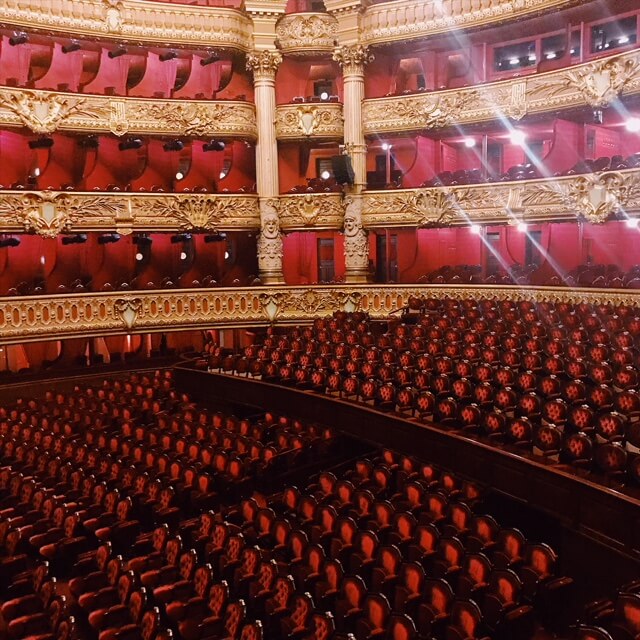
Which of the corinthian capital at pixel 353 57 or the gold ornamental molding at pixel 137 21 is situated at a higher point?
the gold ornamental molding at pixel 137 21

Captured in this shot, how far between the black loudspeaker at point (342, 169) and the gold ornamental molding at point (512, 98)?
1.53 ft

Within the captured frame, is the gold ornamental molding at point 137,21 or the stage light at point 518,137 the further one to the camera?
the stage light at point 518,137

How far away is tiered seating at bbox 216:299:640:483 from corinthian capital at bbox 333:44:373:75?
2581mm

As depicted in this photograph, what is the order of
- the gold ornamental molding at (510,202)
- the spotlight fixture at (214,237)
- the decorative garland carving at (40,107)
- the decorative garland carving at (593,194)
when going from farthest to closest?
the spotlight fixture at (214,237), the decorative garland carving at (40,107), the gold ornamental molding at (510,202), the decorative garland carving at (593,194)

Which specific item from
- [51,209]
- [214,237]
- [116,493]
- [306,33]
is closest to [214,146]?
[214,237]

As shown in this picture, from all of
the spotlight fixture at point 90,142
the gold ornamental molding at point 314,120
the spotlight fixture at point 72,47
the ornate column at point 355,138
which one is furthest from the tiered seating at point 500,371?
the spotlight fixture at point 72,47

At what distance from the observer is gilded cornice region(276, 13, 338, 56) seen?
7547mm

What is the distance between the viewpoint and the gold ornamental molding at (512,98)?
5.79 meters

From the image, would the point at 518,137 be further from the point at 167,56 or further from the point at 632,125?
the point at 167,56

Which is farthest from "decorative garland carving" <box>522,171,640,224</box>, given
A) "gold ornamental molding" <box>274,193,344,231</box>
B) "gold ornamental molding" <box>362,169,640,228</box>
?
"gold ornamental molding" <box>274,193,344,231</box>

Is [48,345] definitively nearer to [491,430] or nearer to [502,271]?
[502,271]

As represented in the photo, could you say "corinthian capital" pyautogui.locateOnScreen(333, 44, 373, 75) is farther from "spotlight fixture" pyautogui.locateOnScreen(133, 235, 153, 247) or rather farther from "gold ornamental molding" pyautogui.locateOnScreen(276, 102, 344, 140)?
"spotlight fixture" pyautogui.locateOnScreen(133, 235, 153, 247)

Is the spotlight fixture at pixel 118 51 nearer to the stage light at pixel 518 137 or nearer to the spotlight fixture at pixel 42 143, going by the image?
the spotlight fixture at pixel 42 143

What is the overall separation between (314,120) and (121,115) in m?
1.94
